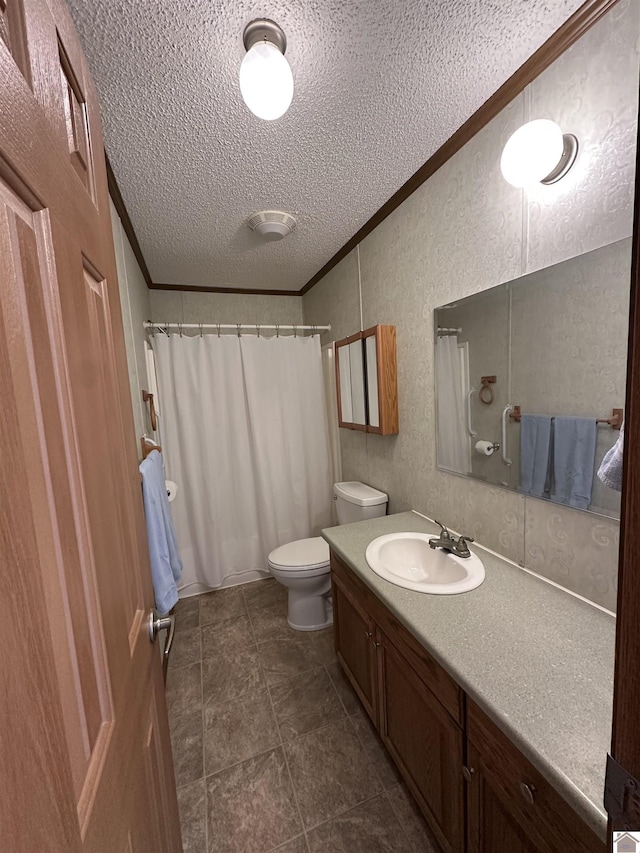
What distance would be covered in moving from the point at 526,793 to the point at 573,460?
79cm

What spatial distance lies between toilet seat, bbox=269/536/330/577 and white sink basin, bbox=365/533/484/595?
0.65 metres

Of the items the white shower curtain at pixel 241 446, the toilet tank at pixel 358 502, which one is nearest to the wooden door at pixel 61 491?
the toilet tank at pixel 358 502

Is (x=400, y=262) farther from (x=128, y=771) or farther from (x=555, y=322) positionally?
(x=128, y=771)

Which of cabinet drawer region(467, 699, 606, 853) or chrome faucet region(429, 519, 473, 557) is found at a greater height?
chrome faucet region(429, 519, 473, 557)

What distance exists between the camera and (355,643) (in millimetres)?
1494

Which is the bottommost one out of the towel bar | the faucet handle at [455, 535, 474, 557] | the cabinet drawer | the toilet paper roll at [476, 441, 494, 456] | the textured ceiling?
the cabinet drawer

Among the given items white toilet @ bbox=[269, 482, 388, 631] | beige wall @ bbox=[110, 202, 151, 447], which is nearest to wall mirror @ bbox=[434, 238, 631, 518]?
white toilet @ bbox=[269, 482, 388, 631]

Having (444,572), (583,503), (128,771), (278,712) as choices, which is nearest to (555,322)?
(583,503)

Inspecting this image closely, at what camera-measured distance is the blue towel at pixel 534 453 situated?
109cm

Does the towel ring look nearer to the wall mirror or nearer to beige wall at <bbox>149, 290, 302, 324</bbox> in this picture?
the wall mirror

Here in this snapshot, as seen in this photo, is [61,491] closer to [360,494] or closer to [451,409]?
[451,409]

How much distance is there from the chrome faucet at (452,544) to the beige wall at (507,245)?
12cm

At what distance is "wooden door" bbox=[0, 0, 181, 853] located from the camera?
314mm

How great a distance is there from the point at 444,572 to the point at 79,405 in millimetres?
1348
